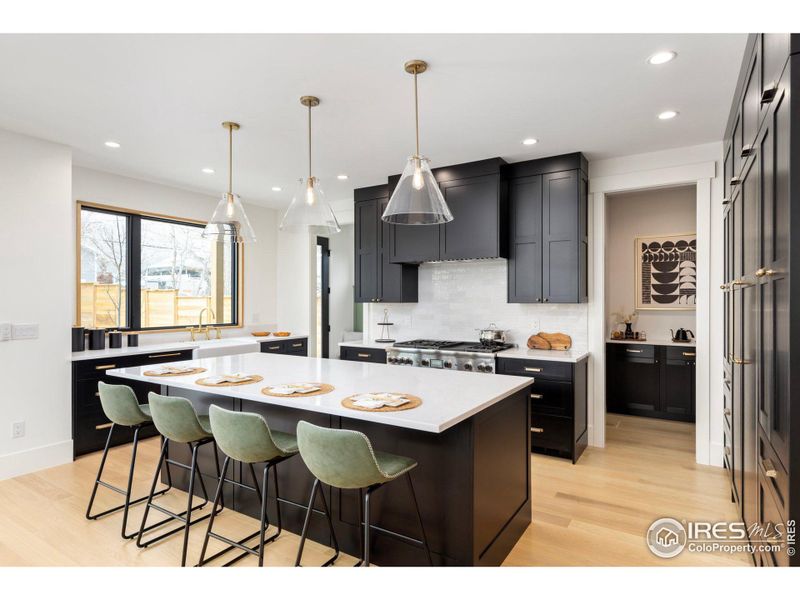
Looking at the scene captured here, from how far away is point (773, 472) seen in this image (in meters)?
1.68

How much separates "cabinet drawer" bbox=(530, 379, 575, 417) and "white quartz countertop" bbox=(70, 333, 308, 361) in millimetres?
3240

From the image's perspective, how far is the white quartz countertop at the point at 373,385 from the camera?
1993mm

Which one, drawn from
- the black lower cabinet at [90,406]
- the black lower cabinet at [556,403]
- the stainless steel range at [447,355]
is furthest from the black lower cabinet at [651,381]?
the black lower cabinet at [90,406]

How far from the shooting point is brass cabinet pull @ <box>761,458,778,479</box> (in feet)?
5.49

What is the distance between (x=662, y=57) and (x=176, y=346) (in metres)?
4.76

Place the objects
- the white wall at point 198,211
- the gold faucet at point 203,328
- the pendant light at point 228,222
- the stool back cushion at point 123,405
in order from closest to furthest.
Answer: the stool back cushion at point 123,405, the pendant light at point 228,222, the white wall at point 198,211, the gold faucet at point 203,328

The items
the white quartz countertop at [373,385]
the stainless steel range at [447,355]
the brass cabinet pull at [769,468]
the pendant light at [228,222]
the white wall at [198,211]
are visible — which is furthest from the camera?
the white wall at [198,211]

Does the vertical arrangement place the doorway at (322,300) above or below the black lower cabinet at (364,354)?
above

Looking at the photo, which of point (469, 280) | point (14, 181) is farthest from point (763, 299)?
point (14, 181)

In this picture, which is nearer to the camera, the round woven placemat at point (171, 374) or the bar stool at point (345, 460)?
the bar stool at point (345, 460)

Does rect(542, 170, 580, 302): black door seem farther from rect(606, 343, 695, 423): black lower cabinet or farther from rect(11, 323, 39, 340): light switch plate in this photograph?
rect(11, 323, 39, 340): light switch plate

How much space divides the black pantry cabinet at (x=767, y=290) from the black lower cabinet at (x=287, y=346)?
15.5 feet

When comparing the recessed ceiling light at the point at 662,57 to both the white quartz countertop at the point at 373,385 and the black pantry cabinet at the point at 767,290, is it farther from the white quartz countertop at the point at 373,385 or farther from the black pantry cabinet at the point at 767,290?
the white quartz countertop at the point at 373,385

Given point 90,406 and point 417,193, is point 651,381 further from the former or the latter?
point 90,406
